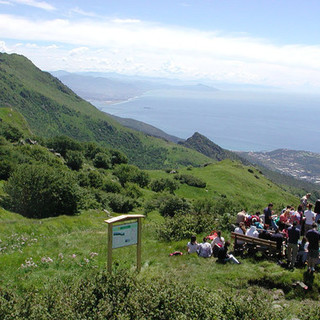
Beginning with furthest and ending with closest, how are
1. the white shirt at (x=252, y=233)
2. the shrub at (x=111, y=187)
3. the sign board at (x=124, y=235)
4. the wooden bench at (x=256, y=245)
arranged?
the shrub at (x=111, y=187) → the white shirt at (x=252, y=233) → the wooden bench at (x=256, y=245) → the sign board at (x=124, y=235)

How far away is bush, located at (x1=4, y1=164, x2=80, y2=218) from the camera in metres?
34.4

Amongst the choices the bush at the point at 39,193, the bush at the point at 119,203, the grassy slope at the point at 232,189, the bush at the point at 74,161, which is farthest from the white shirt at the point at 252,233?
the bush at the point at 74,161

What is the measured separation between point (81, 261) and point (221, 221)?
921 cm

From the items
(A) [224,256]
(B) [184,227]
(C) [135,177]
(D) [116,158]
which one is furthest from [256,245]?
(D) [116,158]

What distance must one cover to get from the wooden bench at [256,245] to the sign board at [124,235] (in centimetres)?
531

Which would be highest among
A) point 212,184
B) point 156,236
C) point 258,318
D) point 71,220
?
point 258,318

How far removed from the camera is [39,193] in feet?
113

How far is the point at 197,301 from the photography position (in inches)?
373

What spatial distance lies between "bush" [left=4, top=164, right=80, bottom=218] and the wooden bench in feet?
80.3

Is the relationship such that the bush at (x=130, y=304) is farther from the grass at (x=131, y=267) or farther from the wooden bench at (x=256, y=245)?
the wooden bench at (x=256, y=245)

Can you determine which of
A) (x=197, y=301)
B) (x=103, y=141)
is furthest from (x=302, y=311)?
(x=103, y=141)

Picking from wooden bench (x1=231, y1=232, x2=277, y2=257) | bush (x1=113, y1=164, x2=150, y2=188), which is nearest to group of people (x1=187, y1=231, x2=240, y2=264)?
wooden bench (x1=231, y1=232, x2=277, y2=257)

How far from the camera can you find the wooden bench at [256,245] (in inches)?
561

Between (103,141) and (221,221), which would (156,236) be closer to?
(221,221)
